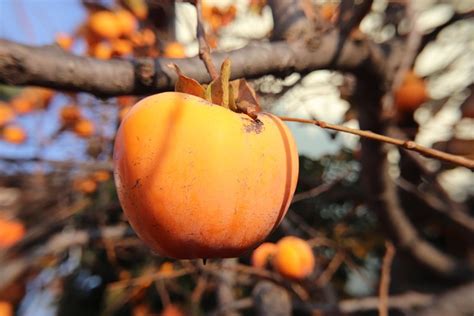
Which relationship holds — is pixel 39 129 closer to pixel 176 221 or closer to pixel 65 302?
pixel 65 302

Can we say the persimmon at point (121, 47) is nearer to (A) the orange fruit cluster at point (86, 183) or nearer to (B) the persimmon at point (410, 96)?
(A) the orange fruit cluster at point (86, 183)

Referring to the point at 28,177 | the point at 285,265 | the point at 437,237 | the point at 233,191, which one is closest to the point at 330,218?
the point at 437,237

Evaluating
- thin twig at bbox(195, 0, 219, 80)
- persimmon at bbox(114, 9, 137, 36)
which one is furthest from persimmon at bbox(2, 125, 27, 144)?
thin twig at bbox(195, 0, 219, 80)

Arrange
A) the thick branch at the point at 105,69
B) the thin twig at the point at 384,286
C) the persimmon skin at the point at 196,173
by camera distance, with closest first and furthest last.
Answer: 1. the persimmon skin at the point at 196,173
2. the thick branch at the point at 105,69
3. the thin twig at the point at 384,286

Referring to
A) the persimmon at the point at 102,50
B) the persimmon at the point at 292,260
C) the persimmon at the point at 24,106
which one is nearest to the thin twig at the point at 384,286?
the persimmon at the point at 292,260

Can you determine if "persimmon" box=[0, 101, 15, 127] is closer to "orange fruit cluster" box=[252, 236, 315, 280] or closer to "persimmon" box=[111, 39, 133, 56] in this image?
"persimmon" box=[111, 39, 133, 56]

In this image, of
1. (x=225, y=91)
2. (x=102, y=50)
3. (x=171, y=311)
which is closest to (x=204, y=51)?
(x=225, y=91)
